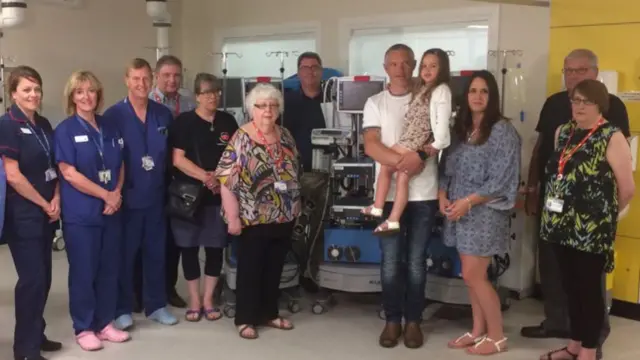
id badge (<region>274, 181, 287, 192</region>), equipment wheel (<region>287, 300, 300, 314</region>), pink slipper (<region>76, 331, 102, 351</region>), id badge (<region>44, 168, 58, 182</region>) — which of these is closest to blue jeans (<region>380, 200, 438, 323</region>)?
id badge (<region>274, 181, 287, 192</region>)

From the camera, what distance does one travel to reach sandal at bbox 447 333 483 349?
148 inches

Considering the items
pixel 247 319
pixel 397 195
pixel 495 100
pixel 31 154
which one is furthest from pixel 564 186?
pixel 31 154

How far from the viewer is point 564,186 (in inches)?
125

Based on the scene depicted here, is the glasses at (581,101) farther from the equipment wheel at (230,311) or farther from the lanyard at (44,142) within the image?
the lanyard at (44,142)

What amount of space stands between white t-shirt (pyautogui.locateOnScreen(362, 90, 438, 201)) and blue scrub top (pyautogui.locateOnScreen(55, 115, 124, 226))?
1480mm

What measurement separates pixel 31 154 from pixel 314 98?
200 centimetres

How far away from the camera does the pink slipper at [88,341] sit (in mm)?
3738

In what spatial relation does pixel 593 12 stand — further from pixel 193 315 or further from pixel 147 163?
pixel 193 315

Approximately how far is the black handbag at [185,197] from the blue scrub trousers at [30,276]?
2.38ft

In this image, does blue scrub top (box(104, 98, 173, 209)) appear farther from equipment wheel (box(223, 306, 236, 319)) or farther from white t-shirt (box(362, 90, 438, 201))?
white t-shirt (box(362, 90, 438, 201))

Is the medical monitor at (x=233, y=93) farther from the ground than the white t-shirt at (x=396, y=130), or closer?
farther from the ground

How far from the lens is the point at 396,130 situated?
360cm

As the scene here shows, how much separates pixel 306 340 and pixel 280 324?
0.78 ft


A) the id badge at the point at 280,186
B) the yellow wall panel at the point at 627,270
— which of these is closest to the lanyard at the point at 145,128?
the id badge at the point at 280,186
